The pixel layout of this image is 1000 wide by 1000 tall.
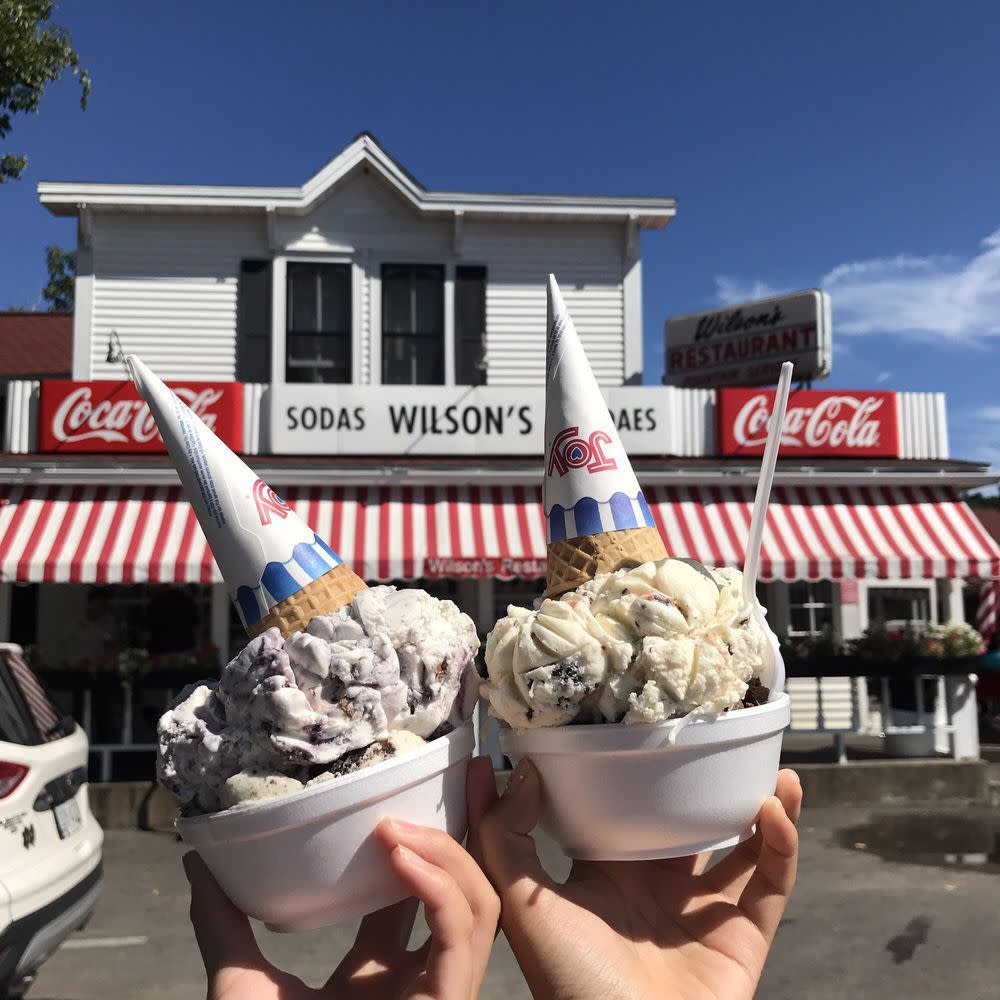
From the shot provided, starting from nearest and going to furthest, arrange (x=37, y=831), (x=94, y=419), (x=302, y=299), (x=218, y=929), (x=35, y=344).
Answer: (x=218, y=929) → (x=37, y=831) → (x=94, y=419) → (x=302, y=299) → (x=35, y=344)

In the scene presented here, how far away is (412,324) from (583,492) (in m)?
10.7

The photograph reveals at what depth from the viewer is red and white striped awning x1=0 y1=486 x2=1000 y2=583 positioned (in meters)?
8.90

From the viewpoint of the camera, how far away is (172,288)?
12.1 metres

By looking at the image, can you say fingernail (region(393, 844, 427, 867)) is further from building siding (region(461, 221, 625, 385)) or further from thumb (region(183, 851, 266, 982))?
building siding (region(461, 221, 625, 385))

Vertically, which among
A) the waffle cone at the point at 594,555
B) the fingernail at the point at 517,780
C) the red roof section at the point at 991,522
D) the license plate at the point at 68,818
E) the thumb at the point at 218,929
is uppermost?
the red roof section at the point at 991,522

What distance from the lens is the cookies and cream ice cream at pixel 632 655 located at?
165cm

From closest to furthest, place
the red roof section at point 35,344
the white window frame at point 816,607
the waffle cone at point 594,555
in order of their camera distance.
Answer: the waffle cone at point 594,555 → the white window frame at point 816,607 → the red roof section at point 35,344

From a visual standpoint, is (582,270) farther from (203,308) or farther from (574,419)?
(574,419)

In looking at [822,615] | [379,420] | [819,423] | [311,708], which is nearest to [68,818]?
[311,708]

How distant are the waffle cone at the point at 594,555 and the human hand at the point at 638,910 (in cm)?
45

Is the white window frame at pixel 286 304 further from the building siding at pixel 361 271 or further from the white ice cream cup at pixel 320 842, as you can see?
the white ice cream cup at pixel 320 842

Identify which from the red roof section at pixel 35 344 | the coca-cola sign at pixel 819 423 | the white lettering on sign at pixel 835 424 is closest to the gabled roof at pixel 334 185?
the coca-cola sign at pixel 819 423

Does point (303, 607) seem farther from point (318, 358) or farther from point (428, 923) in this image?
point (318, 358)

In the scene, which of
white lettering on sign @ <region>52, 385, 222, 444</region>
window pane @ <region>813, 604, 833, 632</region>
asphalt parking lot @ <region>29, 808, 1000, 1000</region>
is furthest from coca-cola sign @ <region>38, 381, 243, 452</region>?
window pane @ <region>813, 604, 833, 632</region>
